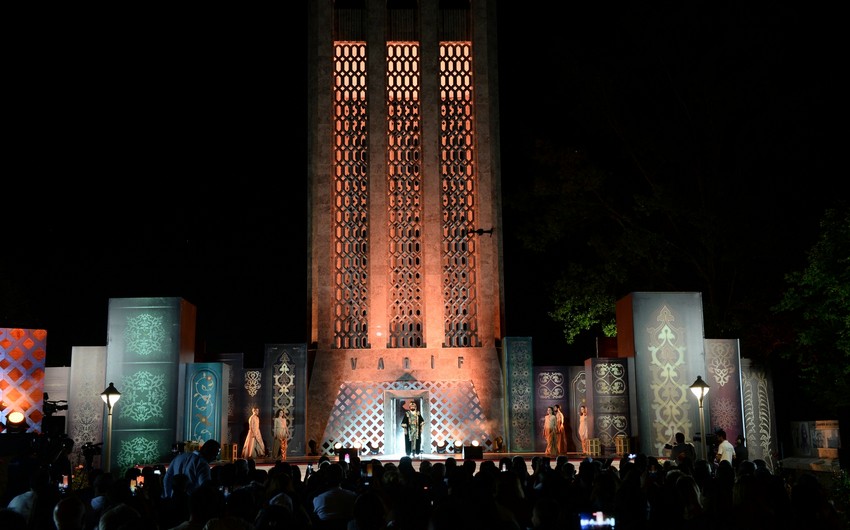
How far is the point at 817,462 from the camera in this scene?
17.4 m

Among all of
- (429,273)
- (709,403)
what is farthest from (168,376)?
(709,403)

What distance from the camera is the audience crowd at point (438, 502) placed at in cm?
501

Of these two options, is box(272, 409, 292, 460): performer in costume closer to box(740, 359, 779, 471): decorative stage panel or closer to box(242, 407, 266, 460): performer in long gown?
box(242, 407, 266, 460): performer in long gown

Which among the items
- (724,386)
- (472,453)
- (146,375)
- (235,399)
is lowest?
(472,453)

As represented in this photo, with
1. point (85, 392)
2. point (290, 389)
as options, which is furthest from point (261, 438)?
point (85, 392)

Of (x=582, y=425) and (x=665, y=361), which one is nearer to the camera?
(x=665, y=361)

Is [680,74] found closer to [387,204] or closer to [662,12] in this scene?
[662,12]

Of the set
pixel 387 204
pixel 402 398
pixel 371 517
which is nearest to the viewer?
pixel 371 517

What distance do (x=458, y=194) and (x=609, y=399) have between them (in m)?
7.79

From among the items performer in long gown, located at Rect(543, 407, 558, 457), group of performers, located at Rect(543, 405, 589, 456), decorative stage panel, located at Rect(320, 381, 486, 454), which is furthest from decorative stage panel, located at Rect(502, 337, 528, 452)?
decorative stage panel, located at Rect(320, 381, 486, 454)

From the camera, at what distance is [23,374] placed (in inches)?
671

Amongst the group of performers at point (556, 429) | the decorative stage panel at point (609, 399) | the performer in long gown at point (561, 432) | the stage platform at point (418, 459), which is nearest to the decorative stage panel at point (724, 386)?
the decorative stage panel at point (609, 399)

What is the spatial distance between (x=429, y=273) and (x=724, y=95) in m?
8.09

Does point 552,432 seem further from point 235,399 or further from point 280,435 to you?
point 235,399
